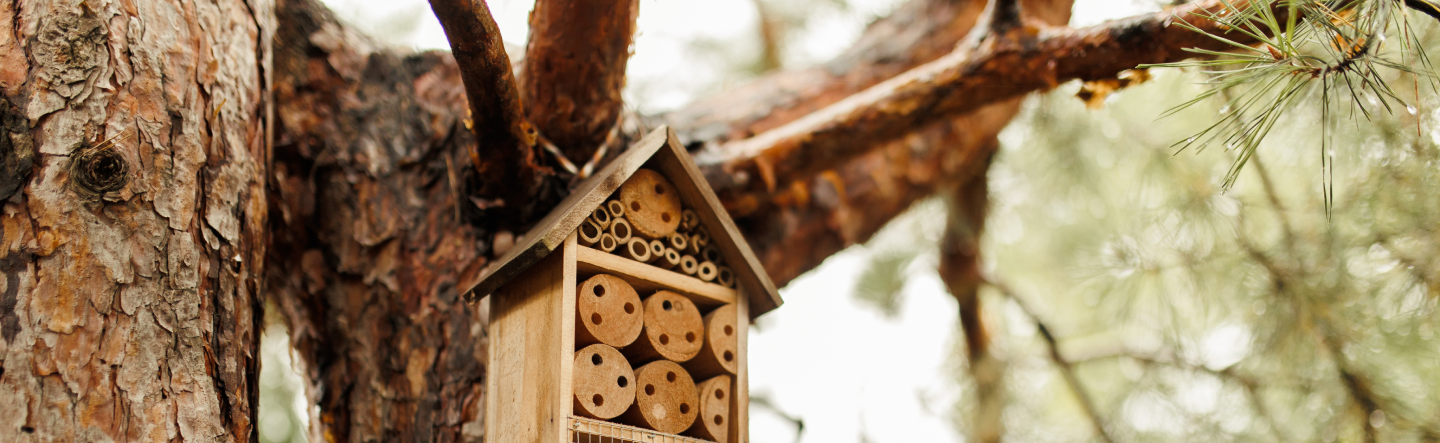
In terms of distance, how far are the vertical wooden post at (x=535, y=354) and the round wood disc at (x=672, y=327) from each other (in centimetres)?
16

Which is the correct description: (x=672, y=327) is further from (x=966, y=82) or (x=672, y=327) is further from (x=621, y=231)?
(x=966, y=82)

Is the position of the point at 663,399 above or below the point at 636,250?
below

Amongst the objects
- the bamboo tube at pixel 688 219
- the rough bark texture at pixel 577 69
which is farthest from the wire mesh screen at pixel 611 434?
the rough bark texture at pixel 577 69

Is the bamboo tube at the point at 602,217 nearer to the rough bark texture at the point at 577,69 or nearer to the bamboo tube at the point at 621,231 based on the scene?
the bamboo tube at the point at 621,231

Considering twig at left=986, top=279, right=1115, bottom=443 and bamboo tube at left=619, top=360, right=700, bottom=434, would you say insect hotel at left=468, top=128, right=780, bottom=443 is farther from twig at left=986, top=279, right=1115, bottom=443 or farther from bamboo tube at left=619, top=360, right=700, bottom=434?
twig at left=986, top=279, right=1115, bottom=443

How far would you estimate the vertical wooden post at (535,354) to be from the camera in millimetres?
1212

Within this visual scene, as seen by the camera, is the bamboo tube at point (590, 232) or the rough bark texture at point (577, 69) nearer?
the bamboo tube at point (590, 232)

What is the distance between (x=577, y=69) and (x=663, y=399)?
24.4 inches

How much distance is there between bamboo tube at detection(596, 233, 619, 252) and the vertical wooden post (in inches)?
3.1

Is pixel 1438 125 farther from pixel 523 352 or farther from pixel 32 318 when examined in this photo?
pixel 32 318

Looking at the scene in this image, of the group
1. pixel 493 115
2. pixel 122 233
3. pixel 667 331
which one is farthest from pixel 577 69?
pixel 122 233

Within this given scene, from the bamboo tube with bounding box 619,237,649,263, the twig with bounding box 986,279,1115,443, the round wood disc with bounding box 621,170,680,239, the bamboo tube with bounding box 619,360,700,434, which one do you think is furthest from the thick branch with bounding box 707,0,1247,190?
the twig with bounding box 986,279,1115,443

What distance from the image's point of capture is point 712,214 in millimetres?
1505

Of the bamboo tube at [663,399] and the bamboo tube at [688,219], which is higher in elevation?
the bamboo tube at [688,219]
